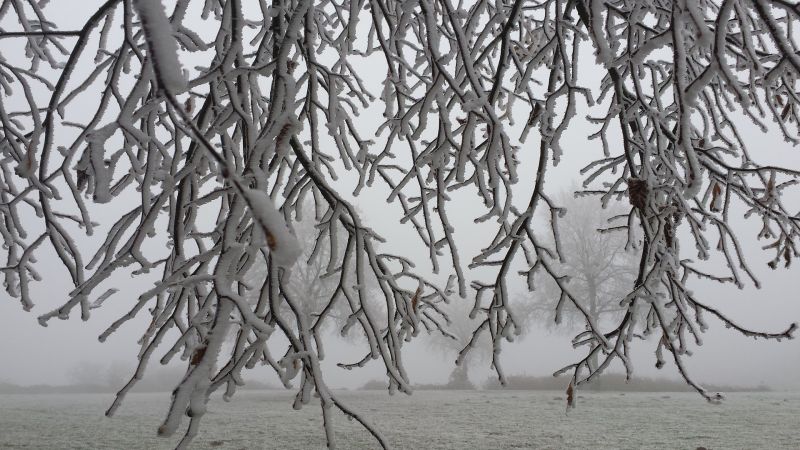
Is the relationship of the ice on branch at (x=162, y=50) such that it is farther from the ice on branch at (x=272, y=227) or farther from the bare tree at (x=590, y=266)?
the bare tree at (x=590, y=266)

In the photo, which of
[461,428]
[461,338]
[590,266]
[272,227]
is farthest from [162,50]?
[461,338]

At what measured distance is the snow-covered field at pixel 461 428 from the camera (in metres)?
5.48

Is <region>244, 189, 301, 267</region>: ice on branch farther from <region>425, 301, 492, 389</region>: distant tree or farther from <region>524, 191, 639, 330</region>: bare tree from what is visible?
<region>425, 301, 492, 389</region>: distant tree

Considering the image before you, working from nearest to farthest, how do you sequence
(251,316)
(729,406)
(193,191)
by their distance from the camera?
(251,316) → (193,191) → (729,406)

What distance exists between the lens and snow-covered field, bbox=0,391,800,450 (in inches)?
216

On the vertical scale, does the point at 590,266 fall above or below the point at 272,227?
above

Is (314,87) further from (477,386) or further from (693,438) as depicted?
(477,386)

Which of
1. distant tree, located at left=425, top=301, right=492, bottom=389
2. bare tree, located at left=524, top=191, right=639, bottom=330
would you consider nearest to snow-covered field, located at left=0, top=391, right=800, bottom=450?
bare tree, located at left=524, top=191, right=639, bottom=330

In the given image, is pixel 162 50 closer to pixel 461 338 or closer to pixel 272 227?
pixel 272 227

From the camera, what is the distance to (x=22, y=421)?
7.28m

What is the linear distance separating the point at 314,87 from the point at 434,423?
20.4 feet

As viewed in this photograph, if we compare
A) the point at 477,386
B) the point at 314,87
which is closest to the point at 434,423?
the point at 314,87

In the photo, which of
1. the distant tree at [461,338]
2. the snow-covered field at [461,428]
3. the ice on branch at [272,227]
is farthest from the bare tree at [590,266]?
the ice on branch at [272,227]

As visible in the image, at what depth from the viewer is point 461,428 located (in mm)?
6660
